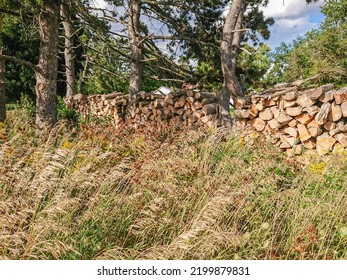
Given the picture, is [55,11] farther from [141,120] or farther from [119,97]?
[119,97]

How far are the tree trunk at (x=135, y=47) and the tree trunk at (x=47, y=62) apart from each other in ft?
8.82

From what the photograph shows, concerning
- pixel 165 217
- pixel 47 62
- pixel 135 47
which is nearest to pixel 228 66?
pixel 135 47

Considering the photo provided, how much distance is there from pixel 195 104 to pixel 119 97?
338cm

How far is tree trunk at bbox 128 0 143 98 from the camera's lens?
27.3ft

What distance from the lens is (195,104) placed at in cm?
676

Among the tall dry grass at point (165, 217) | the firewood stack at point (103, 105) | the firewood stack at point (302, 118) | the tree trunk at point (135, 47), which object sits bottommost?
the tall dry grass at point (165, 217)

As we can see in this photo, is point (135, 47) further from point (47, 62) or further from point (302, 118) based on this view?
point (302, 118)

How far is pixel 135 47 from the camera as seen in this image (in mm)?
8492

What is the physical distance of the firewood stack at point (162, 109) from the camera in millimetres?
6593

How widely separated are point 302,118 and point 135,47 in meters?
4.78

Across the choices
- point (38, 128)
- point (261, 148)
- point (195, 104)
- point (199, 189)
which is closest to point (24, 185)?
point (199, 189)

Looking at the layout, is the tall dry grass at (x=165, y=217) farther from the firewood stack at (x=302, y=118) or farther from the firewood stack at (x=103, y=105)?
the firewood stack at (x=103, y=105)

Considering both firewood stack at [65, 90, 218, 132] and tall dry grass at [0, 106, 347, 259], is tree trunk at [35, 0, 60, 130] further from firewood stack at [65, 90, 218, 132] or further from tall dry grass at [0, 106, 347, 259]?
tall dry grass at [0, 106, 347, 259]

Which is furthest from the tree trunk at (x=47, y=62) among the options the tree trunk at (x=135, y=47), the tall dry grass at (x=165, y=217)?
the tree trunk at (x=135, y=47)
